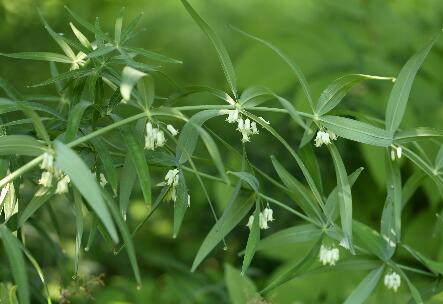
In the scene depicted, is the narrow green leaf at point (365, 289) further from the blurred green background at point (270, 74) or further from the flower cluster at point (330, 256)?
the blurred green background at point (270, 74)

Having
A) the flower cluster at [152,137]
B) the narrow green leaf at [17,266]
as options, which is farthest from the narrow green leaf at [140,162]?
the narrow green leaf at [17,266]

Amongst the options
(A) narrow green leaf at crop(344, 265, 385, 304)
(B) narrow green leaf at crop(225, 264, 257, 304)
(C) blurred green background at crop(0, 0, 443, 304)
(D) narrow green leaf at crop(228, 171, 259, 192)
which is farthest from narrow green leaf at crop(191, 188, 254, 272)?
(C) blurred green background at crop(0, 0, 443, 304)

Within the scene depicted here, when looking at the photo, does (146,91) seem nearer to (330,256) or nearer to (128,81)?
(128,81)

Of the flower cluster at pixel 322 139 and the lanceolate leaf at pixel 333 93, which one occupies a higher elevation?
the lanceolate leaf at pixel 333 93

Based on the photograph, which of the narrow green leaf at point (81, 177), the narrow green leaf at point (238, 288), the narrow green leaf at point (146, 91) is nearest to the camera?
the narrow green leaf at point (81, 177)

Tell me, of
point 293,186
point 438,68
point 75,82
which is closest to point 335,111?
point 293,186

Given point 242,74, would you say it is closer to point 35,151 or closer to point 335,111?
point 335,111

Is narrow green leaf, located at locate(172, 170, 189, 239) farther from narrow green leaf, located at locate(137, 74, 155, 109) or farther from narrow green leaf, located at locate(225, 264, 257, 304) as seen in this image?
narrow green leaf, located at locate(225, 264, 257, 304)
